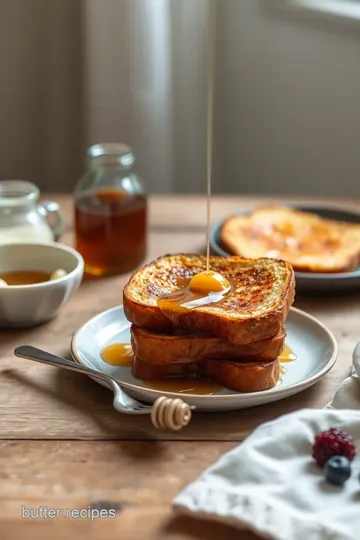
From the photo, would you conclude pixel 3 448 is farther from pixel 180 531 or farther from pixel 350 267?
pixel 350 267

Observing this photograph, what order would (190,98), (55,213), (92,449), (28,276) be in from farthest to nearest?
(190,98)
(55,213)
(28,276)
(92,449)

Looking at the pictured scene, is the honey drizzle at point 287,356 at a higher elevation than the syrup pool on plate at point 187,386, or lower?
lower

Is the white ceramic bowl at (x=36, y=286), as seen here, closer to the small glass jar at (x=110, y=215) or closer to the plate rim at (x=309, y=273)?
the small glass jar at (x=110, y=215)

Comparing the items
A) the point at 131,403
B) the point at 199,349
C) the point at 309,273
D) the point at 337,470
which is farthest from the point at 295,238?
the point at 337,470

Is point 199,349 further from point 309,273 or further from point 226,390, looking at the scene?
point 309,273

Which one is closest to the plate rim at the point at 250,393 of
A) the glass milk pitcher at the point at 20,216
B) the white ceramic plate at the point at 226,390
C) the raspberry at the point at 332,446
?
the white ceramic plate at the point at 226,390

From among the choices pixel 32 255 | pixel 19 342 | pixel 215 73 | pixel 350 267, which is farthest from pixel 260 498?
pixel 215 73
